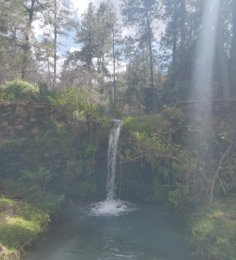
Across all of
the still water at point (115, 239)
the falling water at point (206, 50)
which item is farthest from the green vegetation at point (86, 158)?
the falling water at point (206, 50)

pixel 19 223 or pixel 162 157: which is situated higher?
pixel 162 157

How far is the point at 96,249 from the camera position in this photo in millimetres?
8984

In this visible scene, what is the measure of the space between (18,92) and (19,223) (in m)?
9.19

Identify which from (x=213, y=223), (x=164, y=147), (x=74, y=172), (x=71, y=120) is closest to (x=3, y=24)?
(x=71, y=120)

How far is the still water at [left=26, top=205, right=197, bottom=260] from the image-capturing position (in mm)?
8562

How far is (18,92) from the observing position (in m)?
17.0

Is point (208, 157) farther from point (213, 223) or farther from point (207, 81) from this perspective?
point (207, 81)

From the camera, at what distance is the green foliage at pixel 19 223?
27.5 feet

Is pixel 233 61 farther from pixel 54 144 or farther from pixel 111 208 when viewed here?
pixel 111 208

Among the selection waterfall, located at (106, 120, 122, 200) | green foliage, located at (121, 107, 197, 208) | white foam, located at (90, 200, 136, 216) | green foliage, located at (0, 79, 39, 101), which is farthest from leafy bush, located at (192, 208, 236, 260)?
green foliage, located at (0, 79, 39, 101)

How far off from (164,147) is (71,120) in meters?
4.78

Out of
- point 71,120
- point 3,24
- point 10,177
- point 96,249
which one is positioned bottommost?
point 96,249

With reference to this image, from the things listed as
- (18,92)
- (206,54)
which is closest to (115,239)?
(18,92)

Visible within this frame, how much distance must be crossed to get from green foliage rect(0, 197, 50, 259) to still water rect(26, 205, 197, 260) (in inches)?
12.6
